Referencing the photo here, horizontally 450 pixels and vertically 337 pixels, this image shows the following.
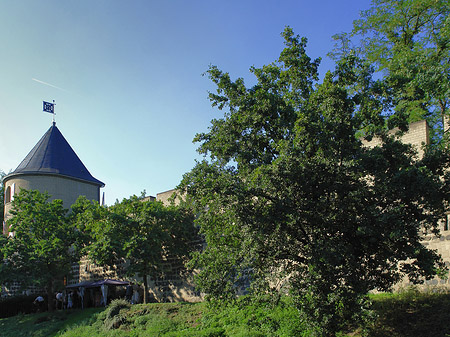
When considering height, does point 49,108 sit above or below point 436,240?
above

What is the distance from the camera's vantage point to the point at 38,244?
1925 cm

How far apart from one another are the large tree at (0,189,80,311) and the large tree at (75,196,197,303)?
223 cm

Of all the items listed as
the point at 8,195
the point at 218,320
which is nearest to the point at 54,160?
the point at 8,195

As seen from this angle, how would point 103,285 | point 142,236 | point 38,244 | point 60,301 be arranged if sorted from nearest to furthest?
point 142,236
point 38,244
point 103,285
point 60,301

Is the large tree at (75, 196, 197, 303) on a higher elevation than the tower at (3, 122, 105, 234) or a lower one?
lower

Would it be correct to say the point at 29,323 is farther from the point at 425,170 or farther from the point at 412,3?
the point at 412,3

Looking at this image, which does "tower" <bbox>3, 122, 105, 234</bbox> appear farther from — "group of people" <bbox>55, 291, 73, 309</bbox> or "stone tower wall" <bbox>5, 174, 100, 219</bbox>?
"group of people" <bbox>55, 291, 73, 309</bbox>

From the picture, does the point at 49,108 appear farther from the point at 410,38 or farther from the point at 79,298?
the point at 410,38

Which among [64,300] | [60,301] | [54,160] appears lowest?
[60,301]

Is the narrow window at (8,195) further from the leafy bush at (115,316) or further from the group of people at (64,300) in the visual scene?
the leafy bush at (115,316)

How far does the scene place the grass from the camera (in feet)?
30.4

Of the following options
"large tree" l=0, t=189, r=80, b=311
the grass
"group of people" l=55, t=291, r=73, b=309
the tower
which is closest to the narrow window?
the tower

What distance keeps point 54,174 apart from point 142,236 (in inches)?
592

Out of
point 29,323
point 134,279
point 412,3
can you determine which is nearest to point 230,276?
point 134,279
